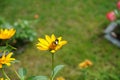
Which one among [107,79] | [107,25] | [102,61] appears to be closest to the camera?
[107,79]

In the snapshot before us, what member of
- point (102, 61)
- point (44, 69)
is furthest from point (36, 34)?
point (102, 61)

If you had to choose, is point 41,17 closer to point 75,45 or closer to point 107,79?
point 75,45

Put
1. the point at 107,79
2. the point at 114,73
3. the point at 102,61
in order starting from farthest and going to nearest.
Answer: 1. the point at 102,61
2. the point at 114,73
3. the point at 107,79

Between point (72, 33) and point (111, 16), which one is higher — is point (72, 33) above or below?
below

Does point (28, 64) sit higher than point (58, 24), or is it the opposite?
point (58, 24)

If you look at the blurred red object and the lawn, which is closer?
the lawn

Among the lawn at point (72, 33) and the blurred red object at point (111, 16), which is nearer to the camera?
the lawn at point (72, 33)

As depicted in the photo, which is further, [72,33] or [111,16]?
[72,33]

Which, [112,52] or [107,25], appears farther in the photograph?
[107,25]
